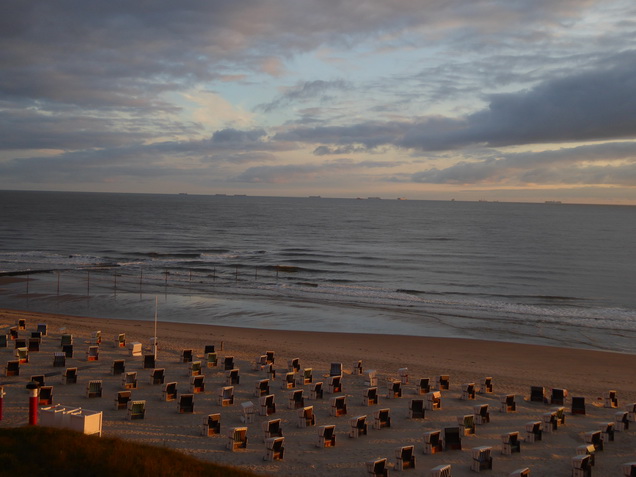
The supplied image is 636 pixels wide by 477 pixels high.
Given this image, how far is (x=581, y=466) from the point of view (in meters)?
11.7

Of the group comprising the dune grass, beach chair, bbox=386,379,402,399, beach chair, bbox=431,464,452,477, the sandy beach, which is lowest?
the sandy beach

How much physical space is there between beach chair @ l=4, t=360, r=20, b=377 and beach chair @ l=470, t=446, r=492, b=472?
14.6 m

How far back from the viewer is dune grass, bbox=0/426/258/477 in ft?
29.6

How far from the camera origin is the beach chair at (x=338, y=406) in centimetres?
1545

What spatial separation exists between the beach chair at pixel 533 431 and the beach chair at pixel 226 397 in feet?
26.7

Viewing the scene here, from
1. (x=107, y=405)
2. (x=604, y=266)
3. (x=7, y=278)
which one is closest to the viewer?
(x=107, y=405)

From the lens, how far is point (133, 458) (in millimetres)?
9492

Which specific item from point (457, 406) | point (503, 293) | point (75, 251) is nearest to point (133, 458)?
point (457, 406)

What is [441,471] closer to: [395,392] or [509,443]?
[509,443]

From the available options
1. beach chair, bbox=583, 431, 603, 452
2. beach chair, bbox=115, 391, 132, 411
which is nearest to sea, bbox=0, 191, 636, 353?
beach chair, bbox=115, 391, 132, 411

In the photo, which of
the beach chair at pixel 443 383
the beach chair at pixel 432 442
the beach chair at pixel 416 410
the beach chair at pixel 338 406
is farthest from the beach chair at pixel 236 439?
the beach chair at pixel 443 383

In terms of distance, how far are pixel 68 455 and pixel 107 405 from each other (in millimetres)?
6412

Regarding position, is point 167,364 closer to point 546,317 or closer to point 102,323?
point 102,323

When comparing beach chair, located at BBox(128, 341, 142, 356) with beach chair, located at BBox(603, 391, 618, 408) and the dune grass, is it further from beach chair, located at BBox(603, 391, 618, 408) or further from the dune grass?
beach chair, located at BBox(603, 391, 618, 408)
